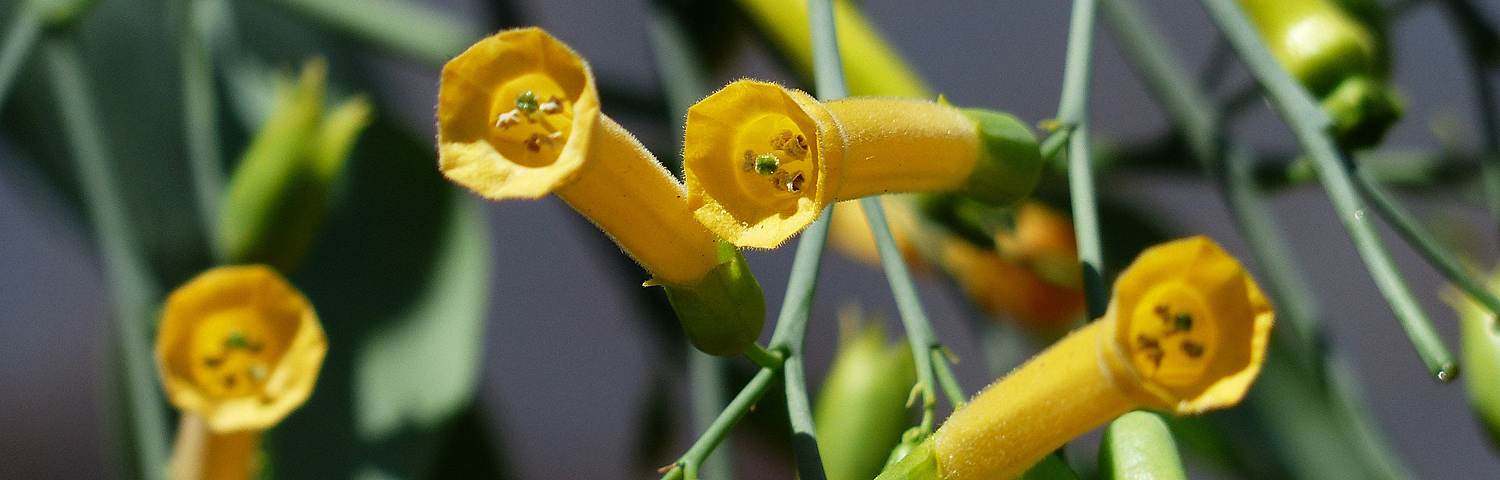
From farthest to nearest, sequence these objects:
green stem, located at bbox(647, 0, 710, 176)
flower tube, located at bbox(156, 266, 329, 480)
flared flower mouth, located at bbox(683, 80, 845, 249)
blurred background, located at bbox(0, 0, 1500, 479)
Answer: blurred background, located at bbox(0, 0, 1500, 479) → green stem, located at bbox(647, 0, 710, 176) → flower tube, located at bbox(156, 266, 329, 480) → flared flower mouth, located at bbox(683, 80, 845, 249)

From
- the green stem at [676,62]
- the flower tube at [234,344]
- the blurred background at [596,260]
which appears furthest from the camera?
the blurred background at [596,260]

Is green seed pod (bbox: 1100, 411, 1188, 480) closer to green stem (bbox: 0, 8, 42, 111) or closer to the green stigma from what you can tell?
the green stigma

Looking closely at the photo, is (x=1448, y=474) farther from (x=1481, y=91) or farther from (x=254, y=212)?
(x=254, y=212)

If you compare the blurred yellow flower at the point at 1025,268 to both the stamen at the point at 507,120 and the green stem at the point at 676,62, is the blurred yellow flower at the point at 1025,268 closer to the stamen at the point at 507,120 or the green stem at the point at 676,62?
the green stem at the point at 676,62

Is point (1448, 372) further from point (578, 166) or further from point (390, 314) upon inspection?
point (390, 314)

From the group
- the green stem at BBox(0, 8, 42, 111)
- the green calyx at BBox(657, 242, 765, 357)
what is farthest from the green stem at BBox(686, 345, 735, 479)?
the green stem at BBox(0, 8, 42, 111)

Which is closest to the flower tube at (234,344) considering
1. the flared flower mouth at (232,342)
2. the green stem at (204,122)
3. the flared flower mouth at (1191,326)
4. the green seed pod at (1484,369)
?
the flared flower mouth at (232,342)
